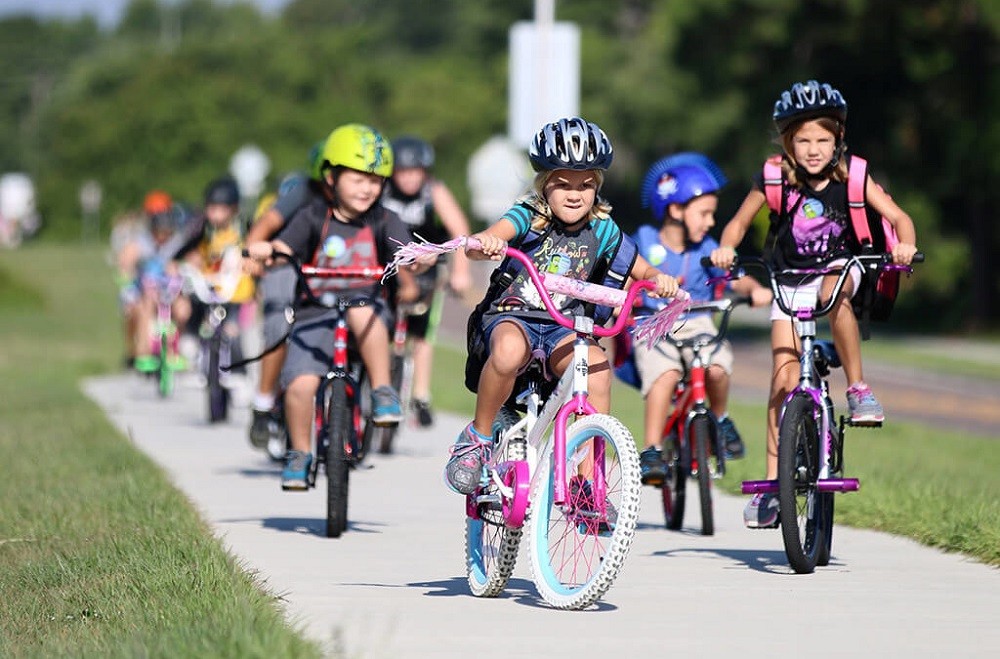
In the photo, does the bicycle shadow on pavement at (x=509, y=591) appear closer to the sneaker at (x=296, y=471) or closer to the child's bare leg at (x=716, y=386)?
the sneaker at (x=296, y=471)

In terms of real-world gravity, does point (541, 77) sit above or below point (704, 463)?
above

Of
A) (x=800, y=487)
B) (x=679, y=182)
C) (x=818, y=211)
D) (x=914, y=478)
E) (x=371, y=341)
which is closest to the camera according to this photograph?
(x=800, y=487)

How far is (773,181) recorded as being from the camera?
8195 millimetres

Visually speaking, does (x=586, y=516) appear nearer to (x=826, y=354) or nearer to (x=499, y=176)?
(x=826, y=354)

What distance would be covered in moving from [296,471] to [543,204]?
268cm

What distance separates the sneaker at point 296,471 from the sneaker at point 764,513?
2.37m

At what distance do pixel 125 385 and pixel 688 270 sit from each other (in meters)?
12.1

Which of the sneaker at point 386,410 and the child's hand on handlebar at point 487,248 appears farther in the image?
the sneaker at point 386,410

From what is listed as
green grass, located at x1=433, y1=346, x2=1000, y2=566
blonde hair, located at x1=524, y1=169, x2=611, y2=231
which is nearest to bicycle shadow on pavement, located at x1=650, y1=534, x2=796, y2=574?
green grass, located at x1=433, y1=346, x2=1000, y2=566

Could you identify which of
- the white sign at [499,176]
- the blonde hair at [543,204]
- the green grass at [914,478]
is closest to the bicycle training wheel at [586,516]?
the blonde hair at [543,204]

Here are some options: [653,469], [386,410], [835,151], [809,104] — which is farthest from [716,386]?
[809,104]

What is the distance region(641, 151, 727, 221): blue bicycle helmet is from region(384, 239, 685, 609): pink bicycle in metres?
3.08

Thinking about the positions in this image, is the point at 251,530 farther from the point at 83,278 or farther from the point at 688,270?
the point at 83,278

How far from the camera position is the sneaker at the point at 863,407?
7.96 m
